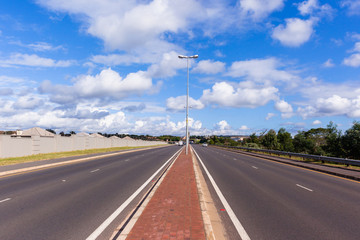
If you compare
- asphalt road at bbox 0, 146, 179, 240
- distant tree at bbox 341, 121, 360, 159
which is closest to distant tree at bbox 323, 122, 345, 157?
distant tree at bbox 341, 121, 360, 159

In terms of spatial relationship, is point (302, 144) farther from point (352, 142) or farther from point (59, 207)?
point (59, 207)

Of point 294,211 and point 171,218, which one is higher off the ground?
point 171,218

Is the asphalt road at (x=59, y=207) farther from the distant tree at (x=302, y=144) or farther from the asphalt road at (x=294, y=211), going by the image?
the distant tree at (x=302, y=144)

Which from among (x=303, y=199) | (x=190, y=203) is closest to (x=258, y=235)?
(x=190, y=203)

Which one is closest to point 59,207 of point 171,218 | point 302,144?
point 171,218

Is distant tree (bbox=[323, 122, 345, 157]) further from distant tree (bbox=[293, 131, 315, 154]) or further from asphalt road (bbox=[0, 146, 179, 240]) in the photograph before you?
asphalt road (bbox=[0, 146, 179, 240])

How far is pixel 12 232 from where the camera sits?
203 inches

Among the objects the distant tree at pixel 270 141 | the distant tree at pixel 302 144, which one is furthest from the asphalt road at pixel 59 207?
the distant tree at pixel 270 141

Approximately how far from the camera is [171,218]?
5617mm

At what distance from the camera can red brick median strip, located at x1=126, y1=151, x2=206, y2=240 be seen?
15.4 feet

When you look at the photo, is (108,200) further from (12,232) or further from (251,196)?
(251,196)

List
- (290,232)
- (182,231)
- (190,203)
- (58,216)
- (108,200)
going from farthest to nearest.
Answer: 1. (108,200)
2. (190,203)
3. (58,216)
4. (290,232)
5. (182,231)

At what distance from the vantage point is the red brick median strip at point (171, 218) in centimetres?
470

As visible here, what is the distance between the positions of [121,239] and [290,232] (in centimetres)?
347
